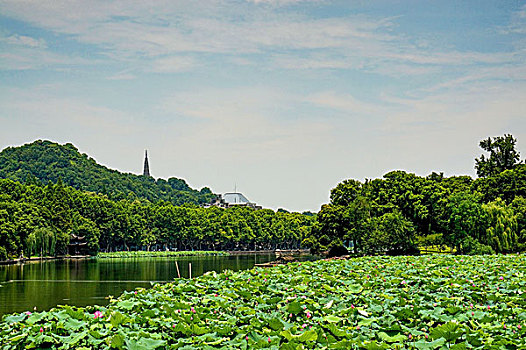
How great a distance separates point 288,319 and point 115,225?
91.4 m

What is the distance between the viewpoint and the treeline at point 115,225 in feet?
225

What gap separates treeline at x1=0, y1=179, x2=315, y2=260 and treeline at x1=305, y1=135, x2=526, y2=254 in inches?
1339

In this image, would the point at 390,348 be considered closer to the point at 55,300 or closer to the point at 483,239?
the point at 55,300

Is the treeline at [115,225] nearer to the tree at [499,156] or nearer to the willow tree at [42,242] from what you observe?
the willow tree at [42,242]

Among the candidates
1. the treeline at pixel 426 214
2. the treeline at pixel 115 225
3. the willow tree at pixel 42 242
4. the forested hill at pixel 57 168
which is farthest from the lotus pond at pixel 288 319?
the forested hill at pixel 57 168

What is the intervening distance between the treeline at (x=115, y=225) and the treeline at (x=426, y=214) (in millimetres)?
34014

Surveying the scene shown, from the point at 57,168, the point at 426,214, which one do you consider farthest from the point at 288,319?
the point at 57,168

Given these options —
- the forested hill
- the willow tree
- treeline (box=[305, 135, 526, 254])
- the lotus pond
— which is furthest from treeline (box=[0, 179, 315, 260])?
the lotus pond

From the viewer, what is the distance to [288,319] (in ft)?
25.6

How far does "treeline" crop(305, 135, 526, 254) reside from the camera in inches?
1641

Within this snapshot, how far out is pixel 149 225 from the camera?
106938 millimetres

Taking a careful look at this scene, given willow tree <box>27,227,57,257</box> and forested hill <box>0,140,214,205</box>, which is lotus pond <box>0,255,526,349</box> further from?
forested hill <box>0,140,214,205</box>

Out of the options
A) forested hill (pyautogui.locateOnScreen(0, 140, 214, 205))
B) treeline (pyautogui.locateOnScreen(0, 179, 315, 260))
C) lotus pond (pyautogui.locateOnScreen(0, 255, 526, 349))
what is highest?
forested hill (pyautogui.locateOnScreen(0, 140, 214, 205))

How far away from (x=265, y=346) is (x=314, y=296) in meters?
3.50
